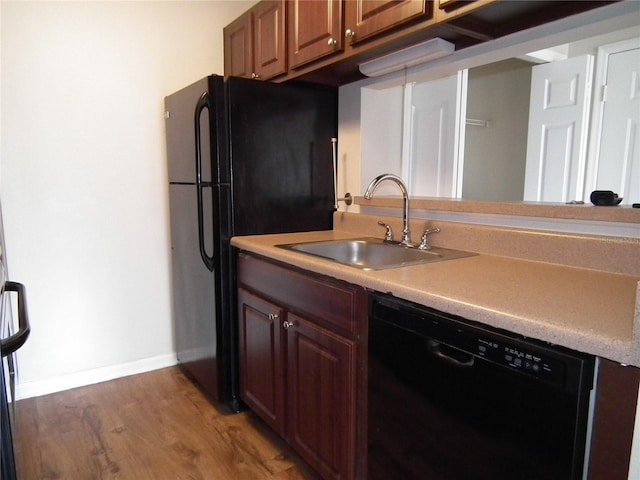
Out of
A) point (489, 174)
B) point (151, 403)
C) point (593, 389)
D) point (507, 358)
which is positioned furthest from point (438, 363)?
point (489, 174)

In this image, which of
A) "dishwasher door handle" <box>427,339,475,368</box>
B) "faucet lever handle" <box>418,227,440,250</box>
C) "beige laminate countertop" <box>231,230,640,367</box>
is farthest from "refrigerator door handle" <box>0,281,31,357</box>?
"faucet lever handle" <box>418,227,440,250</box>

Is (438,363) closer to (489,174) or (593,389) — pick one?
(593,389)

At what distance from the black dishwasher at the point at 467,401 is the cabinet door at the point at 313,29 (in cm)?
109

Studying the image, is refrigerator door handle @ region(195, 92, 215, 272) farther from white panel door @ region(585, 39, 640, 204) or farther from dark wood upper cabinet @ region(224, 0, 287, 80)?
white panel door @ region(585, 39, 640, 204)

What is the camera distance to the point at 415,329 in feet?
3.65

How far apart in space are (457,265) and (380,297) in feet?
1.18

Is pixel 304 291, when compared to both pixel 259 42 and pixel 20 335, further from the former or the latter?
pixel 259 42

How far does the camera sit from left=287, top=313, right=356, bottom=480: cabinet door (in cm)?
139

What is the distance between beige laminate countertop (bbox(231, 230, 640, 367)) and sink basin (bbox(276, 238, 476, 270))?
175mm

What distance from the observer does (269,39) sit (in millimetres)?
2092

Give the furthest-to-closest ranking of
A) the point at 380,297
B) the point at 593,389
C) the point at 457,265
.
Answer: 1. the point at 457,265
2. the point at 380,297
3. the point at 593,389

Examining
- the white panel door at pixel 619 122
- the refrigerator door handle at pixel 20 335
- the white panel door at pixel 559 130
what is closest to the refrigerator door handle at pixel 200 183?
the refrigerator door handle at pixel 20 335

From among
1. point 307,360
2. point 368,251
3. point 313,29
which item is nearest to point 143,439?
point 307,360

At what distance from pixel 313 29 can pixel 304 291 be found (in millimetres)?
1091
